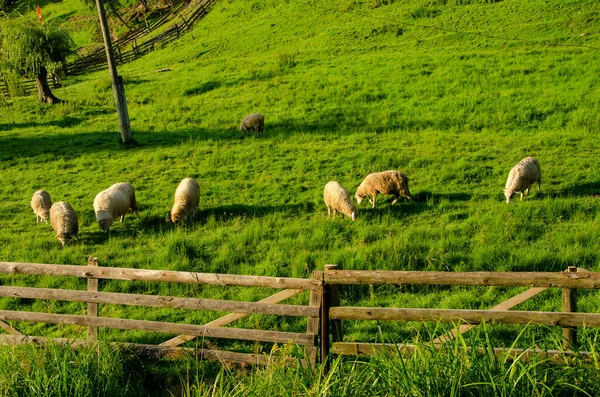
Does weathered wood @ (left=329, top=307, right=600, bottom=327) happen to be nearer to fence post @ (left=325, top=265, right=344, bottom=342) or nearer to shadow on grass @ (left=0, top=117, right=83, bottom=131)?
fence post @ (left=325, top=265, right=344, bottom=342)

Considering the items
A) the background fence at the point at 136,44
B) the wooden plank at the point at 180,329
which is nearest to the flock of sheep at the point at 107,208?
the wooden plank at the point at 180,329

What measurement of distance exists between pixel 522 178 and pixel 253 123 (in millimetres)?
11305

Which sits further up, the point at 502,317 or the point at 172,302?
the point at 172,302

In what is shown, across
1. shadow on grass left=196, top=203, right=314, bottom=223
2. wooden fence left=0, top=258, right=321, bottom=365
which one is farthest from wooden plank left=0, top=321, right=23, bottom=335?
shadow on grass left=196, top=203, right=314, bottom=223

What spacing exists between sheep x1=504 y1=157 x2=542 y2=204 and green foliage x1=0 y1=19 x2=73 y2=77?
25078 mm

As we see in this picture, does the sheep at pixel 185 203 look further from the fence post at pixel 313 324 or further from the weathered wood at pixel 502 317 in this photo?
the weathered wood at pixel 502 317

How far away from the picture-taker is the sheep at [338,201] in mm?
13469

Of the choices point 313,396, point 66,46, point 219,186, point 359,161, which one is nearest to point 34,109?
point 66,46

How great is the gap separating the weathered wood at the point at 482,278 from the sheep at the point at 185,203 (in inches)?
350

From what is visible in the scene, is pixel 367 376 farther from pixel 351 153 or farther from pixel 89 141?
pixel 89 141

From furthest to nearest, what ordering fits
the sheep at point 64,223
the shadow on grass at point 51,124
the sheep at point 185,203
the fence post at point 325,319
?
1. the shadow on grass at point 51,124
2. the sheep at point 185,203
3. the sheep at point 64,223
4. the fence post at point 325,319

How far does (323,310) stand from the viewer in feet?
19.6

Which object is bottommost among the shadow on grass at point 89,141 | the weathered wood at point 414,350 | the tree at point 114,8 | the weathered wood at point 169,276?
the weathered wood at point 414,350

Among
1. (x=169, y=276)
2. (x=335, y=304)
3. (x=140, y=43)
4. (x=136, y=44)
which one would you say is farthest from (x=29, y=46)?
(x=335, y=304)
